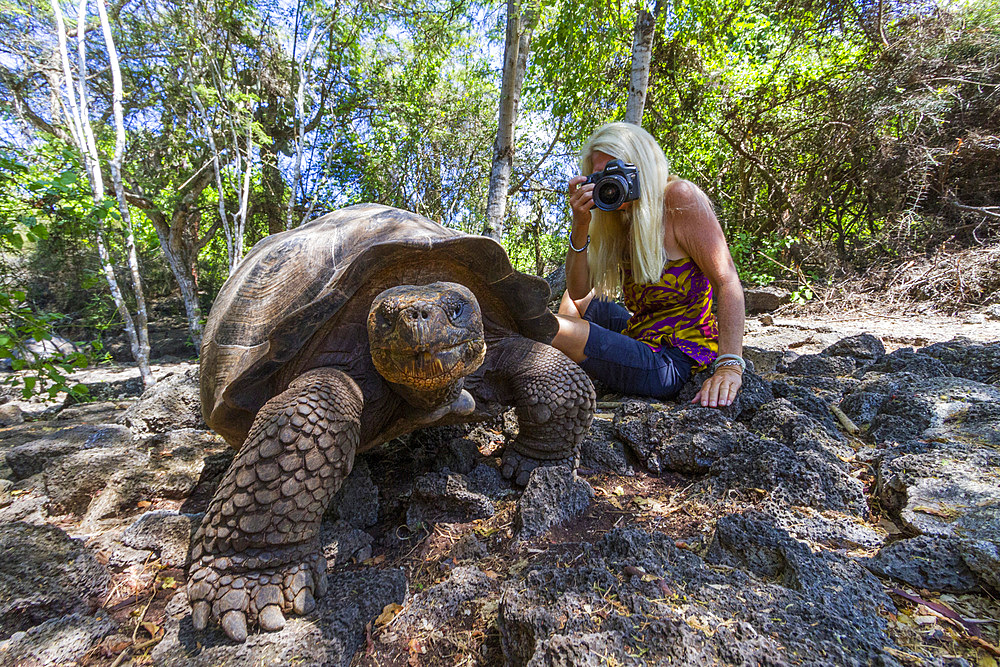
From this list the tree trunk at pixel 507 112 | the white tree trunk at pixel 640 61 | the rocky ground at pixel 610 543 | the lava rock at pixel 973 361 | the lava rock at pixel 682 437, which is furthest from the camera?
the tree trunk at pixel 507 112

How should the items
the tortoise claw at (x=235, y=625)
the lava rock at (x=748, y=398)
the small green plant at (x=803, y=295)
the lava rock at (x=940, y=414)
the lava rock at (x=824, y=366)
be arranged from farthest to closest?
the small green plant at (x=803, y=295)
the lava rock at (x=824, y=366)
the lava rock at (x=748, y=398)
the lava rock at (x=940, y=414)
the tortoise claw at (x=235, y=625)

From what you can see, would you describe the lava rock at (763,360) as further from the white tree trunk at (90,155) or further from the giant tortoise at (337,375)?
the white tree trunk at (90,155)

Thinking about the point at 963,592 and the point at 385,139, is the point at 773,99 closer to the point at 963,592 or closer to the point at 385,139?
the point at 385,139

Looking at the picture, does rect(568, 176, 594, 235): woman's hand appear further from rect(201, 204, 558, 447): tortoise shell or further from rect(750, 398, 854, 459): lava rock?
rect(750, 398, 854, 459): lava rock

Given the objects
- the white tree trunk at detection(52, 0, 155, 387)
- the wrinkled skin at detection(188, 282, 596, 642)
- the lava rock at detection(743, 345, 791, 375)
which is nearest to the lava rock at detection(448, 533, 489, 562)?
the wrinkled skin at detection(188, 282, 596, 642)

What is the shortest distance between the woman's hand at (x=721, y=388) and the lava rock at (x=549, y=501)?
2.97 ft

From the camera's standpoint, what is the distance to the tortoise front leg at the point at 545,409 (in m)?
1.96

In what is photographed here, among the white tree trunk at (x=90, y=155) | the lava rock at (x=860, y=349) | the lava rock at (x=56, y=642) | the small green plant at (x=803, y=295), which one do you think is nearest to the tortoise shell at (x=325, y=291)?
the lava rock at (x=56, y=642)

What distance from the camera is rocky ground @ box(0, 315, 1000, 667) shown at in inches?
39.8

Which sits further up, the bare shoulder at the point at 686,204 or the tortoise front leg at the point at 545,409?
the bare shoulder at the point at 686,204

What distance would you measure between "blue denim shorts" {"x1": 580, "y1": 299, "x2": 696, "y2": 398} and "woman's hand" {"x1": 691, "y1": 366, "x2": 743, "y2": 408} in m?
0.25

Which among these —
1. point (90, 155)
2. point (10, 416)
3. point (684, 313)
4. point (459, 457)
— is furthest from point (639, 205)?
point (10, 416)

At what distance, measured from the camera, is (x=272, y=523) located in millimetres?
1397

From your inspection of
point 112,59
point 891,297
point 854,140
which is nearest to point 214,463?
point 112,59
